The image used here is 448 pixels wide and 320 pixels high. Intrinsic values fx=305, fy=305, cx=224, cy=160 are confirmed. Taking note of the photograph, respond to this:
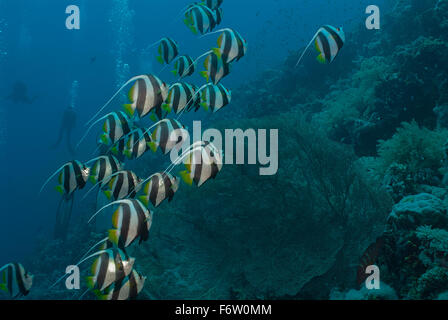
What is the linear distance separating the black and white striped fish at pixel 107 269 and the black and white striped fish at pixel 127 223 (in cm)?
22

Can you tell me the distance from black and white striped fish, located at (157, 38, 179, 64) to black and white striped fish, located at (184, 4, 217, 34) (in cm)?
46

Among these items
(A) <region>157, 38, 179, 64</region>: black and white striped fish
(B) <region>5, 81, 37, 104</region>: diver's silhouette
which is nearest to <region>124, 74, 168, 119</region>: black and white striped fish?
(A) <region>157, 38, 179, 64</region>: black and white striped fish

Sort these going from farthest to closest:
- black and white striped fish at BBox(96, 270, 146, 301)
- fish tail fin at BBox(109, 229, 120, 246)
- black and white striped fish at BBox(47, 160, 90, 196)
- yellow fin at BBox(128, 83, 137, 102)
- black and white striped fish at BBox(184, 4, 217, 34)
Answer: black and white striped fish at BBox(184, 4, 217, 34)
black and white striped fish at BBox(47, 160, 90, 196)
yellow fin at BBox(128, 83, 137, 102)
black and white striped fish at BBox(96, 270, 146, 301)
fish tail fin at BBox(109, 229, 120, 246)

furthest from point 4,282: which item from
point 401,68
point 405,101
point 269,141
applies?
point 401,68

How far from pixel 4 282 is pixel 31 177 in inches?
3089

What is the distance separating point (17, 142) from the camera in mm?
82875

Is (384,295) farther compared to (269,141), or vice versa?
(269,141)

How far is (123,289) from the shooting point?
2.82m

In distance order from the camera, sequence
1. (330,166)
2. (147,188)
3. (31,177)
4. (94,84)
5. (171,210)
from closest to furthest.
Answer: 1. (147,188)
2. (330,166)
3. (171,210)
4. (31,177)
5. (94,84)

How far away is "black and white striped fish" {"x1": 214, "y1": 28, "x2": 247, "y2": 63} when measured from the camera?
3.39 metres

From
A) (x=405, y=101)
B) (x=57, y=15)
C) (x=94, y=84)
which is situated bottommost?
(x=405, y=101)

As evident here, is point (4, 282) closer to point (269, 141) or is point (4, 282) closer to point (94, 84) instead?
point (269, 141)

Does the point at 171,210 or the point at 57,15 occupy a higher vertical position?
the point at 57,15

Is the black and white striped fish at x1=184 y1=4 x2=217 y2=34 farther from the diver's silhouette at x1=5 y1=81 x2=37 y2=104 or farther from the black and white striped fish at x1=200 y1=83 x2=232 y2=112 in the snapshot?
the diver's silhouette at x1=5 y1=81 x2=37 y2=104
